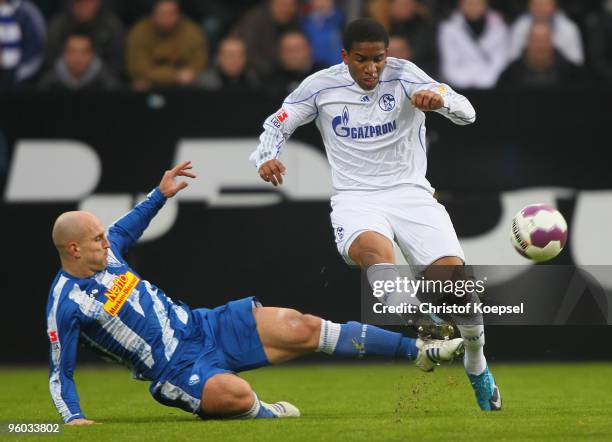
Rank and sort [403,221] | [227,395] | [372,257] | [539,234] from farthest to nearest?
1. [403,221]
2. [372,257]
3. [539,234]
4. [227,395]

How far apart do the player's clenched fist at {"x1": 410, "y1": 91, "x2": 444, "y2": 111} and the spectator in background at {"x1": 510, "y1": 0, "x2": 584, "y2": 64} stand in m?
6.37

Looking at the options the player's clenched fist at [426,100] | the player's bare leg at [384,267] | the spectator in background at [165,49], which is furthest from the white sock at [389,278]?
the spectator in background at [165,49]

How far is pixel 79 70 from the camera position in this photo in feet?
46.9

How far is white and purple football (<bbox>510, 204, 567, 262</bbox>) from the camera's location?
27.8 ft

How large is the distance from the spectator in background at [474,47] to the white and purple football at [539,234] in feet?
19.9

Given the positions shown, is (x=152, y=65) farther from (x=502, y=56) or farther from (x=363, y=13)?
(x=502, y=56)

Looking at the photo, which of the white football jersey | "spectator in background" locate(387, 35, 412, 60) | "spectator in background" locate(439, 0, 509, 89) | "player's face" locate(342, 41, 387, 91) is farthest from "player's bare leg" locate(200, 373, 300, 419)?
"spectator in background" locate(439, 0, 509, 89)

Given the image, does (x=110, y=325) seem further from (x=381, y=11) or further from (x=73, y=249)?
(x=381, y=11)

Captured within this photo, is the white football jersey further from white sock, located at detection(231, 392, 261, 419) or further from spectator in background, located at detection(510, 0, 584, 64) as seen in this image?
spectator in background, located at detection(510, 0, 584, 64)

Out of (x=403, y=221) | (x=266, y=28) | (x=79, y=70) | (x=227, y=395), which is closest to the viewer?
(x=227, y=395)

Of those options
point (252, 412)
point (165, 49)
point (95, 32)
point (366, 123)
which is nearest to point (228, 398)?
point (252, 412)

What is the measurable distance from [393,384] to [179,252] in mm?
3282

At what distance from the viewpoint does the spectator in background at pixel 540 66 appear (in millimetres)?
14164

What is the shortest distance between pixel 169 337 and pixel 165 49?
6.96 meters
